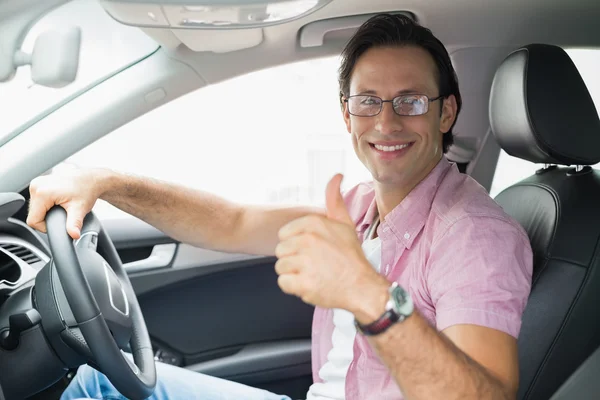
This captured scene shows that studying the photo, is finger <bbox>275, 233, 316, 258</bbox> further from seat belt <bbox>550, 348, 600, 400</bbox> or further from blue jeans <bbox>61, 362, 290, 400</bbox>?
blue jeans <bbox>61, 362, 290, 400</bbox>

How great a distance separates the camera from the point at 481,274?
125 centimetres

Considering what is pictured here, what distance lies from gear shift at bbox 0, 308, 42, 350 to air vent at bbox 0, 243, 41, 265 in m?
0.23

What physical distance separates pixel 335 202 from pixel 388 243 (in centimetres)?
50

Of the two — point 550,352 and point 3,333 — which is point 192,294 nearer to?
point 3,333

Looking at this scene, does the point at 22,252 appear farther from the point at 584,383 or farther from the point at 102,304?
the point at 584,383

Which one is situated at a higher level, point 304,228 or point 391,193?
point 304,228

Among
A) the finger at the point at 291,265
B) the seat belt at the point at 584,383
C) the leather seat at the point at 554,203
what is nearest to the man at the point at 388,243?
the finger at the point at 291,265

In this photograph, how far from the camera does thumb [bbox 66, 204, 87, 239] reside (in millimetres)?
1313

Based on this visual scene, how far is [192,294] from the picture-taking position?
94.0 inches

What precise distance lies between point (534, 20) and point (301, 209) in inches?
33.0

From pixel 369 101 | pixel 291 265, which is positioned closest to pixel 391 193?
pixel 369 101

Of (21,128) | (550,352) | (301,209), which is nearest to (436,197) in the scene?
(550,352)

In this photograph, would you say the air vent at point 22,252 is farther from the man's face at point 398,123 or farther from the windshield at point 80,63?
the man's face at point 398,123

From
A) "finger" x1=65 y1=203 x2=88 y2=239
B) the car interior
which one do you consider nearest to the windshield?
the car interior
